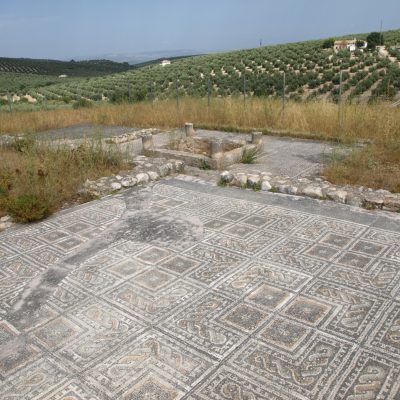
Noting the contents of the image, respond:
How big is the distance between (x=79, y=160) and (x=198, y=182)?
2.18 meters

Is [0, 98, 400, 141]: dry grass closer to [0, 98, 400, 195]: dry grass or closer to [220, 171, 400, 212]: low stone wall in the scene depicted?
[0, 98, 400, 195]: dry grass

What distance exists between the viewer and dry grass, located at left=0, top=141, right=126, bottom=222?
18.2ft

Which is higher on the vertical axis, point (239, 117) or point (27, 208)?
point (239, 117)

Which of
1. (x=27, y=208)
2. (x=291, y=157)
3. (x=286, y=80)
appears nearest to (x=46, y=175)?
(x=27, y=208)

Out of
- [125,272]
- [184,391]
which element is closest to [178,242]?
[125,272]

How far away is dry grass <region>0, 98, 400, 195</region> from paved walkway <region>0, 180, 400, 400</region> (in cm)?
157

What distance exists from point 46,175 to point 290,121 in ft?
21.8

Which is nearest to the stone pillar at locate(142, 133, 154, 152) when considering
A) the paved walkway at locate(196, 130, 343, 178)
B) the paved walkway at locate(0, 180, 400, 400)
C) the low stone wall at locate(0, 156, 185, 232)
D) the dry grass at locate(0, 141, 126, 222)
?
the low stone wall at locate(0, 156, 185, 232)

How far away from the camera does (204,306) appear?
136 inches

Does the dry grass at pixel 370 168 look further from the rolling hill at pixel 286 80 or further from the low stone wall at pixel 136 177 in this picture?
the rolling hill at pixel 286 80

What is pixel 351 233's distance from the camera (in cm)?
468

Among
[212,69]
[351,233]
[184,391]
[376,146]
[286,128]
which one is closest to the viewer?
[184,391]

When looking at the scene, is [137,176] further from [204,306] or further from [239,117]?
[239,117]

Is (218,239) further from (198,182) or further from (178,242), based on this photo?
(198,182)
